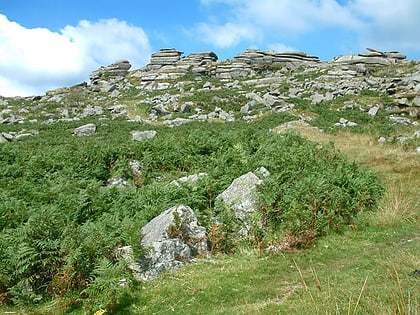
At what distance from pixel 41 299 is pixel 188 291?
96.6 inches

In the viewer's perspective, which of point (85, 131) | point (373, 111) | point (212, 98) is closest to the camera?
point (85, 131)

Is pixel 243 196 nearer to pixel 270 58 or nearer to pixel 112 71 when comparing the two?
pixel 270 58

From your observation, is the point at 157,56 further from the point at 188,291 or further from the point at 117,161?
the point at 188,291

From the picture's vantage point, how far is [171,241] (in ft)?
27.1

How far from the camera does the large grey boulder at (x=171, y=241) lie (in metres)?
7.87

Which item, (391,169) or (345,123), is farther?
(345,123)

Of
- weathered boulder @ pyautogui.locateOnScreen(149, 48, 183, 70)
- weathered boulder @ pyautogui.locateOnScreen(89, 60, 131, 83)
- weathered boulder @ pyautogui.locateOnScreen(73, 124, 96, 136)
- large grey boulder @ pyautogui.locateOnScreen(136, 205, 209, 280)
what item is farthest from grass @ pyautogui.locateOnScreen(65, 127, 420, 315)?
weathered boulder @ pyautogui.locateOnScreen(89, 60, 131, 83)

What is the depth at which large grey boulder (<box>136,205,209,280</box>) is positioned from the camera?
25.8 feet

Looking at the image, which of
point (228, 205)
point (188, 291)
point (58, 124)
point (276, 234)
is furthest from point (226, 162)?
point (58, 124)

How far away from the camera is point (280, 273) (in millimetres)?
7527

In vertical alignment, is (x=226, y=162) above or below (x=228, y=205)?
above

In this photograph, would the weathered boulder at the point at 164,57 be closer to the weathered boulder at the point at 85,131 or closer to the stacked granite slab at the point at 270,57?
the stacked granite slab at the point at 270,57

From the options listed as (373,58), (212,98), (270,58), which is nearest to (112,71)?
(270,58)

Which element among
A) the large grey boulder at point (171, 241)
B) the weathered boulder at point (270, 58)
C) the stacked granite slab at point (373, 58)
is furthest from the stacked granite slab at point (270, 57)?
the large grey boulder at point (171, 241)
